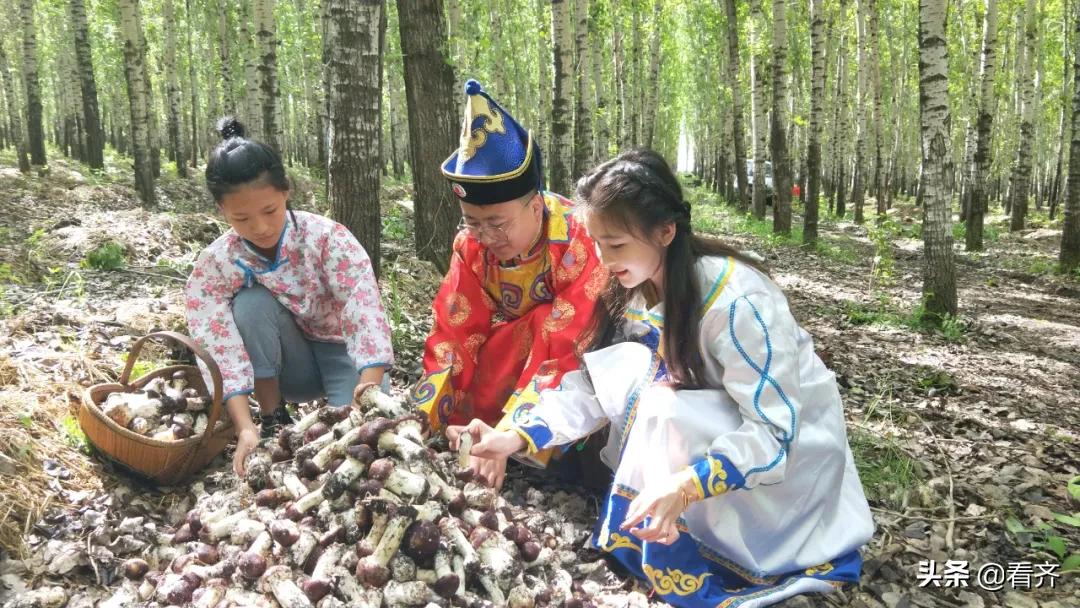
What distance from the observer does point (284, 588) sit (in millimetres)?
2088

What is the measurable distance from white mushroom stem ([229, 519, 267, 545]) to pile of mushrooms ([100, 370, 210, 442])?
689 millimetres

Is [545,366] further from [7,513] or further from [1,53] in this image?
[1,53]

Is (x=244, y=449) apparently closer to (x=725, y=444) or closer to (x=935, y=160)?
(x=725, y=444)

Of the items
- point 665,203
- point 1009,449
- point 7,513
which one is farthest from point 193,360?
point 1009,449

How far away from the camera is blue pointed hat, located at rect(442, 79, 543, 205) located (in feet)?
Result: 9.04

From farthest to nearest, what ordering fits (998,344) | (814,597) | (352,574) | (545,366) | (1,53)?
(1,53), (998,344), (545,366), (814,597), (352,574)

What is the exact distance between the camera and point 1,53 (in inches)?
659

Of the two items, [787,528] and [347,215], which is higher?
[347,215]

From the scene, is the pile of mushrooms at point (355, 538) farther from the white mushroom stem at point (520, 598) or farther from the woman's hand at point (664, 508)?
the woman's hand at point (664, 508)

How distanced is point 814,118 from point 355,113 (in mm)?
A: 9710

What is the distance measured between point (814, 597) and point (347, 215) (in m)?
3.48

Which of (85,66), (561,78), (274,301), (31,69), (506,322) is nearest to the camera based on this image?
(274,301)

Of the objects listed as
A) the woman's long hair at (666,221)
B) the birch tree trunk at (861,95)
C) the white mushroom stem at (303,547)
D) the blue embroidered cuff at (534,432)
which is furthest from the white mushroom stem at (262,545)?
the birch tree trunk at (861,95)

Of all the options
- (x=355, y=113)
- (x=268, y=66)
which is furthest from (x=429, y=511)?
(x=268, y=66)
